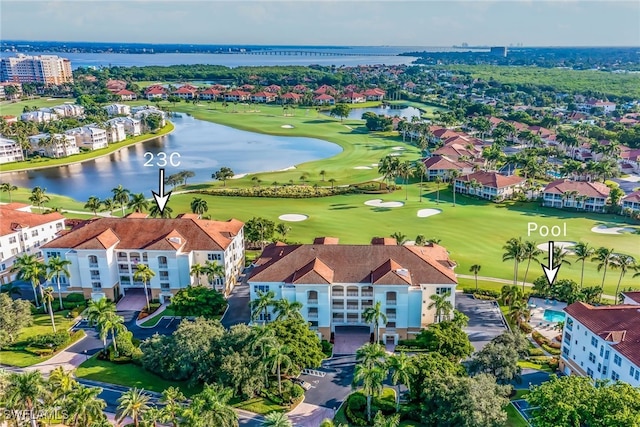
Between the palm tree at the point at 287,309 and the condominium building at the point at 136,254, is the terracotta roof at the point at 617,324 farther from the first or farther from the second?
the condominium building at the point at 136,254

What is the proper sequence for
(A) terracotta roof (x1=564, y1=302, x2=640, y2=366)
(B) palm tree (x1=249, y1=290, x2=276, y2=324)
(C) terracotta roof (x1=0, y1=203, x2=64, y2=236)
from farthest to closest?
(C) terracotta roof (x1=0, y1=203, x2=64, y2=236) < (B) palm tree (x1=249, y1=290, x2=276, y2=324) < (A) terracotta roof (x1=564, y1=302, x2=640, y2=366)

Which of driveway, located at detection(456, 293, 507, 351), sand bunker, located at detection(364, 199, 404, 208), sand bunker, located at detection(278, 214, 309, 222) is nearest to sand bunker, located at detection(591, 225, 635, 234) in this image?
sand bunker, located at detection(364, 199, 404, 208)

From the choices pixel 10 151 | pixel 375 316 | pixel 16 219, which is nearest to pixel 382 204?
pixel 375 316

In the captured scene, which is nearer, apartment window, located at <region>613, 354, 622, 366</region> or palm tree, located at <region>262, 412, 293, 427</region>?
palm tree, located at <region>262, 412, 293, 427</region>

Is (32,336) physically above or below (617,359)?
below

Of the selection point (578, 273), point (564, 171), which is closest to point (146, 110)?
point (564, 171)

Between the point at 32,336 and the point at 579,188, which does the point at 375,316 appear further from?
the point at 579,188

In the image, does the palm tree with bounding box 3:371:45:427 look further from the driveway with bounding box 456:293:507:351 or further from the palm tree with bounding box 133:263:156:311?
the driveway with bounding box 456:293:507:351
